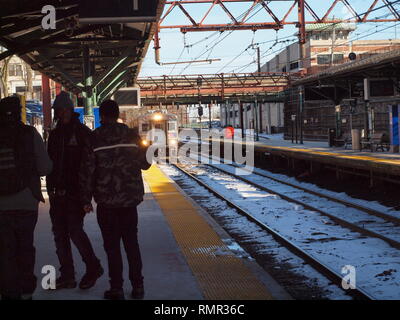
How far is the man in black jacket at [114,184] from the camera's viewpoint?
527cm

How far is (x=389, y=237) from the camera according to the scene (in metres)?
10.2

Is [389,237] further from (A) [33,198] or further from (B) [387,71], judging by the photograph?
(B) [387,71]

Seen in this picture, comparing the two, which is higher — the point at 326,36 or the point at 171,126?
the point at 326,36

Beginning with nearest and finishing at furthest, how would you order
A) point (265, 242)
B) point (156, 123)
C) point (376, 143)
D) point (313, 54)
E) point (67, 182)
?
point (67, 182) < point (265, 242) < point (376, 143) < point (156, 123) < point (313, 54)

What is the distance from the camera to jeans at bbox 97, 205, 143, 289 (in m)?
5.29

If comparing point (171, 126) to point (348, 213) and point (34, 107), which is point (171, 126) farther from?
point (348, 213)

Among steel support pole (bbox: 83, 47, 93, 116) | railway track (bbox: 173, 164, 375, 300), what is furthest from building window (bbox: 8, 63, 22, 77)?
railway track (bbox: 173, 164, 375, 300)

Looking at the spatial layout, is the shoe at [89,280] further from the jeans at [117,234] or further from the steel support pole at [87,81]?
the steel support pole at [87,81]

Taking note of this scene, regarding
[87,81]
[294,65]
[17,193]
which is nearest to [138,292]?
[17,193]

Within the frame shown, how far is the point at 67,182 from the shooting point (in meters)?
5.62

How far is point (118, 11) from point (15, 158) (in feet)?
16.5

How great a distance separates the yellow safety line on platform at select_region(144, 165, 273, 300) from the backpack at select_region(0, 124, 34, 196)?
210cm

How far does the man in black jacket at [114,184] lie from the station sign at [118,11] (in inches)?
172

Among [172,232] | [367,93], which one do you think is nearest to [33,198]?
[172,232]
